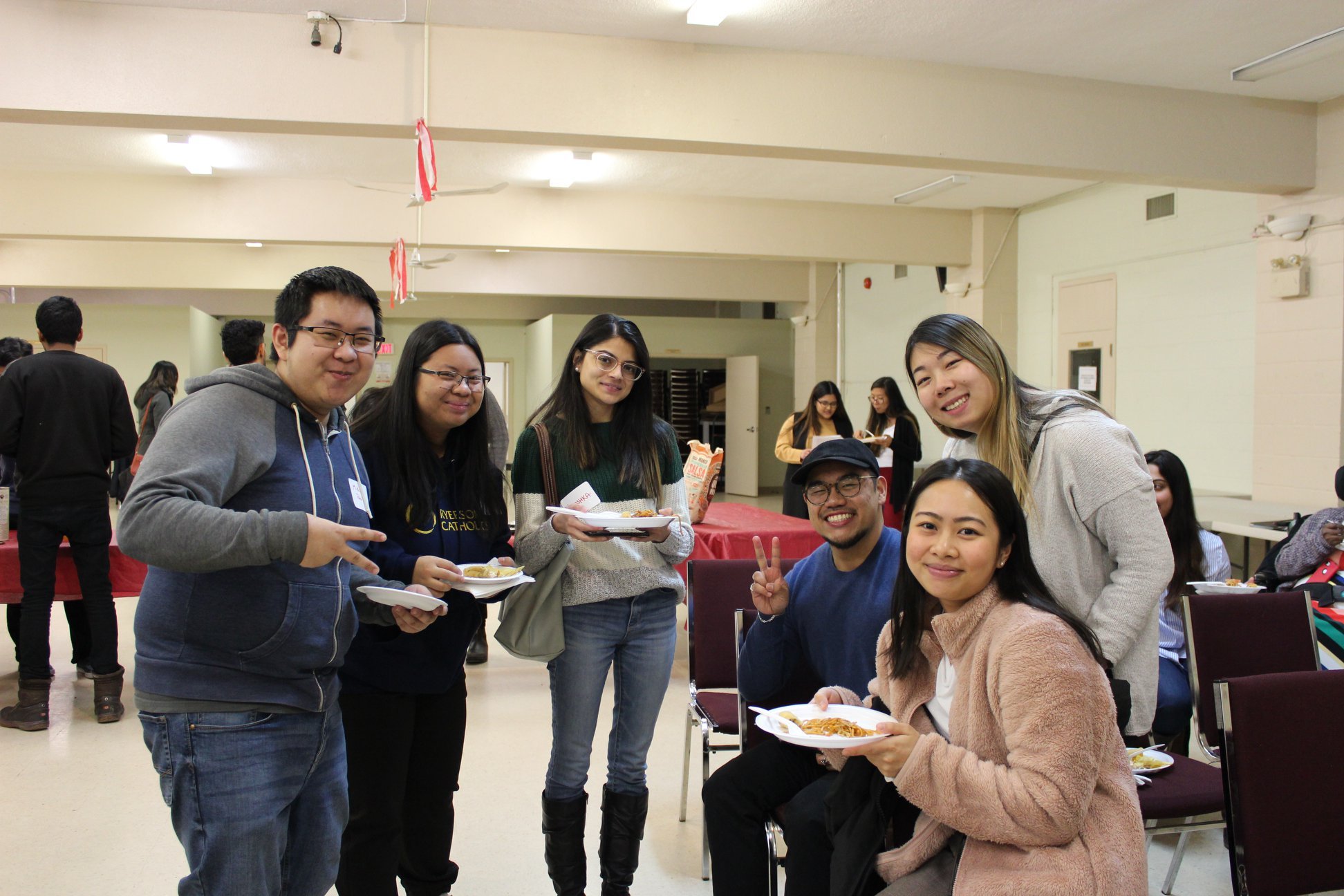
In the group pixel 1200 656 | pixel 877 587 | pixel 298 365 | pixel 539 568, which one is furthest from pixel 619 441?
pixel 1200 656

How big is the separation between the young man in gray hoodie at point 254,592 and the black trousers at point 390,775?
268 millimetres

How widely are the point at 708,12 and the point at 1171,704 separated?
3.45 metres

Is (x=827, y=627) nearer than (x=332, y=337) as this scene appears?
No

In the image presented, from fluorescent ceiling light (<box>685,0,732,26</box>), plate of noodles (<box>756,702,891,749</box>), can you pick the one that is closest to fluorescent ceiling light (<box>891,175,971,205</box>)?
fluorescent ceiling light (<box>685,0,732,26</box>)

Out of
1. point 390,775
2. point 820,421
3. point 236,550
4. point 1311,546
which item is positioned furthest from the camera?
point 820,421

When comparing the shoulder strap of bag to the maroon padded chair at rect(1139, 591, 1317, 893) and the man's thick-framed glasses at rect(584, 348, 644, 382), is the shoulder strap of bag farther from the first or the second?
the maroon padded chair at rect(1139, 591, 1317, 893)

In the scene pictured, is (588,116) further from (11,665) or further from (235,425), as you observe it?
(11,665)

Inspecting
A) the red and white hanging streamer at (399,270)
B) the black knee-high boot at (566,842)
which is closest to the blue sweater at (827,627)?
the black knee-high boot at (566,842)

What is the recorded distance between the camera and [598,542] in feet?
7.03

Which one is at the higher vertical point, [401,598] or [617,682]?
[401,598]

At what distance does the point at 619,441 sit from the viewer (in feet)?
7.18

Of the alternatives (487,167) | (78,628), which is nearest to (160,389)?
(78,628)

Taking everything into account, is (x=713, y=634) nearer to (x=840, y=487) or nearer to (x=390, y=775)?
(x=840, y=487)

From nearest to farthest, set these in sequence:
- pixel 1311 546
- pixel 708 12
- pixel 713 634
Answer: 1. pixel 713 634
2. pixel 1311 546
3. pixel 708 12
